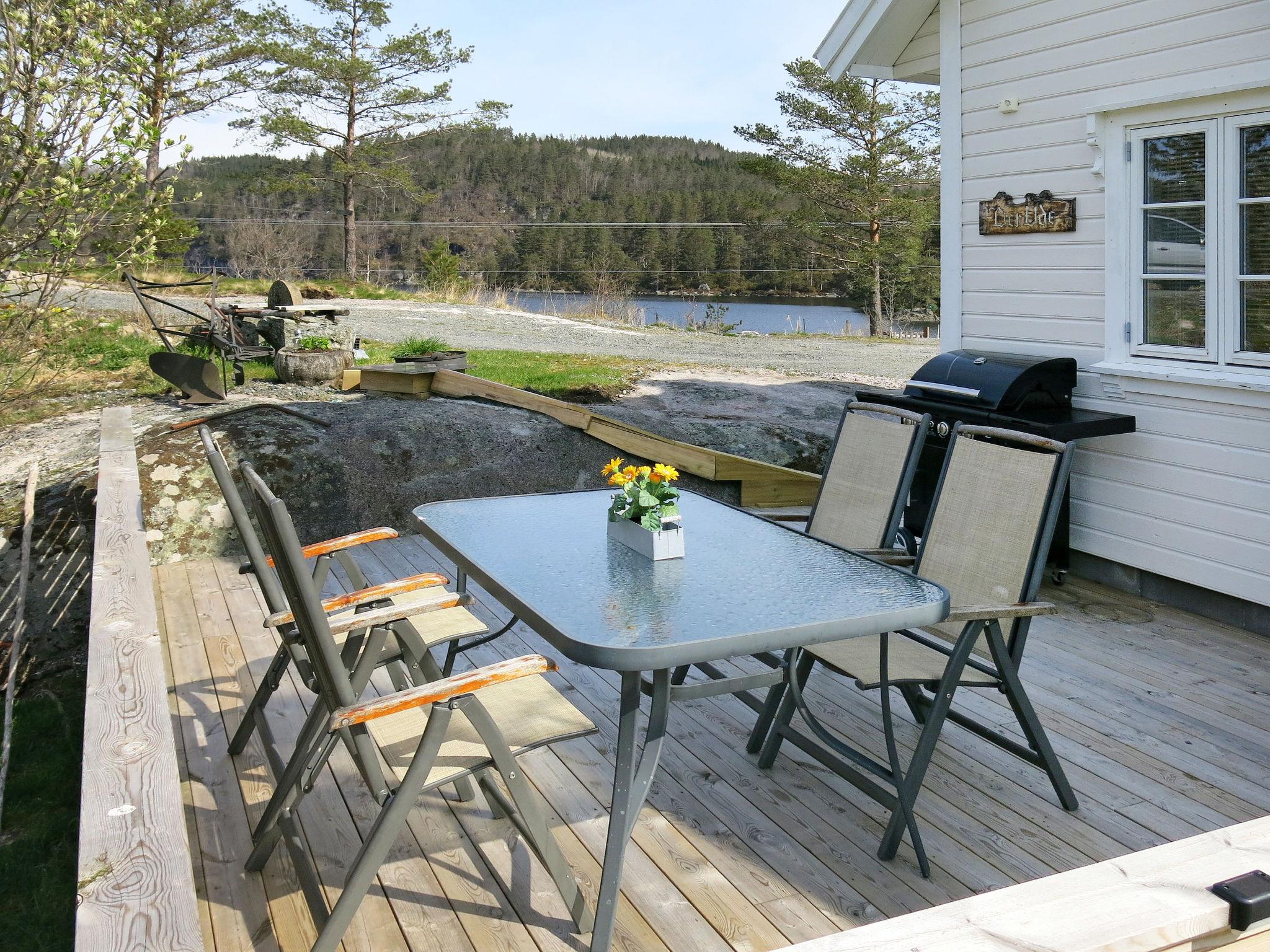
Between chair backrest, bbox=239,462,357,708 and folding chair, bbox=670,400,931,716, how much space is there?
1.26 meters

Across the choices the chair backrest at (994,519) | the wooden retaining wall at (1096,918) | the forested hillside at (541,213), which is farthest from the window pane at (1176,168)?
the forested hillside at (541,213)

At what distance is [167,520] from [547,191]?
144ft

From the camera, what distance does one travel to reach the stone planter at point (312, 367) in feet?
26.8

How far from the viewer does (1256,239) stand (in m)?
4.21

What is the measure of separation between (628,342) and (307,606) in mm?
12960

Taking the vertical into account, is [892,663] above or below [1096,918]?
below

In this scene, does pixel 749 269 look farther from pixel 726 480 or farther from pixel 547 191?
pixel 726 480

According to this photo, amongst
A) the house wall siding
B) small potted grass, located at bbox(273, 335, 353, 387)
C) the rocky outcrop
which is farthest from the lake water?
the house wall siding

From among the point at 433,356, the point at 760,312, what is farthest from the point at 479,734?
the point at 760,312

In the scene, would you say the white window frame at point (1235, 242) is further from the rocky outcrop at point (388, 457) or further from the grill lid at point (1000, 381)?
the rocky outcrop at point (388, 457)

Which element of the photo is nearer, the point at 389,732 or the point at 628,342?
the point at 389,732

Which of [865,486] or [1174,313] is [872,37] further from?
[865,486]

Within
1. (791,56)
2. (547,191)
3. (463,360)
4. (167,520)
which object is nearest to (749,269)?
(791,56)

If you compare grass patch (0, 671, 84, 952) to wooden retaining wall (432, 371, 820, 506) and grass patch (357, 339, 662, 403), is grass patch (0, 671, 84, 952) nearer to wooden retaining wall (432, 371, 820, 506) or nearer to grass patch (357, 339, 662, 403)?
wooden retaining wall (432, 371, 820, 506)
